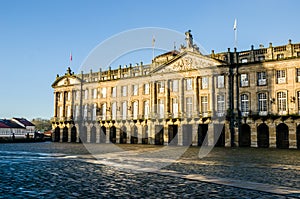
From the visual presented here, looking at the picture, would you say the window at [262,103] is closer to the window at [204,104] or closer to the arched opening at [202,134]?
the window at [204,104]

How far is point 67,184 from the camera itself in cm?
1303

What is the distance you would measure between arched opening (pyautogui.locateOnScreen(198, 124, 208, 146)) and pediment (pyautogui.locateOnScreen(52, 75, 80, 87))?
2952cm

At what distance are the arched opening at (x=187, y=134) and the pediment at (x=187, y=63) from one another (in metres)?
9.08

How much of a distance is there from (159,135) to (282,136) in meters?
18.9

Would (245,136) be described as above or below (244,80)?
below

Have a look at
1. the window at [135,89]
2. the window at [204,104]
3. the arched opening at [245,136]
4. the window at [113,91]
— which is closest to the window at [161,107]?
the window at [135,89]

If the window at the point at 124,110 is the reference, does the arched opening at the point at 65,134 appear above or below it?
below

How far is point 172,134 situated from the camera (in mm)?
51562

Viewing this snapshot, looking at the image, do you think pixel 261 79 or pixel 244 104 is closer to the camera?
pixel 261 79

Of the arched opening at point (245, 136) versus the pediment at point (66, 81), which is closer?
the arched opening at point (245, 136)

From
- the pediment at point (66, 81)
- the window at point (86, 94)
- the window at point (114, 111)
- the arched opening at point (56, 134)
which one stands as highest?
the pediment at point (66, 81)

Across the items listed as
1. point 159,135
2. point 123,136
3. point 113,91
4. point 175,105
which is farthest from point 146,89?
point 123,136

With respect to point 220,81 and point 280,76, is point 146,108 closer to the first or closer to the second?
point 220,81

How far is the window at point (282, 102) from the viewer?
139 feet
